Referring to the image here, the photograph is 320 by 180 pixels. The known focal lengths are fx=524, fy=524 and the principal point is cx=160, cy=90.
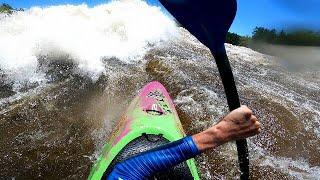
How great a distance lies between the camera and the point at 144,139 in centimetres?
325

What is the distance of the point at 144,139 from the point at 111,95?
11.2 feet

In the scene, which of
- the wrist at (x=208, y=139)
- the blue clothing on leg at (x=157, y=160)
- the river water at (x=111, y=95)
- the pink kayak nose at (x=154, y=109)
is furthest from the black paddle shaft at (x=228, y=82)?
the river water at (x=111, y=95)

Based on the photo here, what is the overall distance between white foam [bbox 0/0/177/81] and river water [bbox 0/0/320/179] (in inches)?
1.1

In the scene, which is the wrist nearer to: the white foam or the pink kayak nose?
the pink kayak nose

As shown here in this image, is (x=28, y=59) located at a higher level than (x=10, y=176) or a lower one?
higher

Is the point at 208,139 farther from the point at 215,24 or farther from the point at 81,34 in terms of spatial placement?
the point at 81,34

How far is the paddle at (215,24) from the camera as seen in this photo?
229 cm

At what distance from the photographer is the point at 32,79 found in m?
6.99

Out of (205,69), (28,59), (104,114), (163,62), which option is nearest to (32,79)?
(28,59)

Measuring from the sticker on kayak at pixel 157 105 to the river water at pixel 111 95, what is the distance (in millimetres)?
868

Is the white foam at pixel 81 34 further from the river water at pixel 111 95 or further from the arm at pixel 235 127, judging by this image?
the arm at pixel 235 127

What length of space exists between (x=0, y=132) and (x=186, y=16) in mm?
3635

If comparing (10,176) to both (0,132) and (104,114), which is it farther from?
(104,114)

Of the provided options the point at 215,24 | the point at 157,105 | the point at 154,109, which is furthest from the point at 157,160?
the point at 157,105
